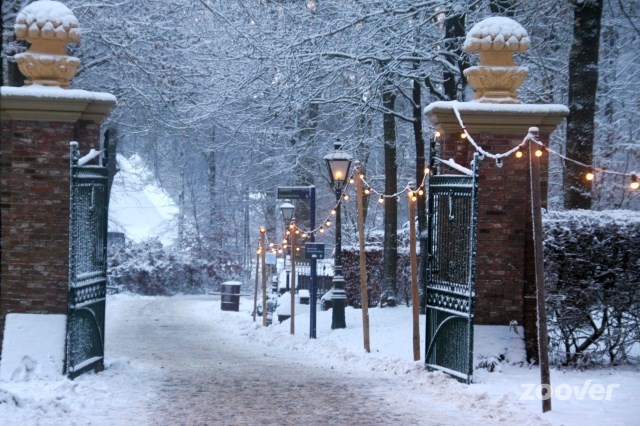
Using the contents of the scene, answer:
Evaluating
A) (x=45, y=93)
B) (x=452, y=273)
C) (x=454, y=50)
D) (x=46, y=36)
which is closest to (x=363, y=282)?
(x=452, y=273)

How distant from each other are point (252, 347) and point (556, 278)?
844 centimetres

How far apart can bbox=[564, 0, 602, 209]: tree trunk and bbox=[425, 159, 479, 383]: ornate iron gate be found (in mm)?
3185

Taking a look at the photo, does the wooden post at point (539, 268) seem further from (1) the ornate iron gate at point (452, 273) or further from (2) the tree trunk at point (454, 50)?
(2) the tree trunk at point (454, 50)

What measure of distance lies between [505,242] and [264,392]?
3.52 meters

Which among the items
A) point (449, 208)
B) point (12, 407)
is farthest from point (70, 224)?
point (449, 208)

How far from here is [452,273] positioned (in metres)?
11.0

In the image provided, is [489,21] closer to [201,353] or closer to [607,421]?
[607,421]

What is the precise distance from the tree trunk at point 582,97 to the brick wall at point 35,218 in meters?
7.31

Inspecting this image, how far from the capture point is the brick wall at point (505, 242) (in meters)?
11.2

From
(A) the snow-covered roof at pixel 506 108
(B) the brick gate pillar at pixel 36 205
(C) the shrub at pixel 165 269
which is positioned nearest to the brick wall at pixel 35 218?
(B) the brick gate pillar at pixel 36 205

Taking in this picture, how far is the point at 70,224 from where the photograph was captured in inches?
416

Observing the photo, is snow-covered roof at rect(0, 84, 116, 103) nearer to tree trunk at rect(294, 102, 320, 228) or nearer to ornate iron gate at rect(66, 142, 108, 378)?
ornate iron gate at rect(66, 142, 108, 378)

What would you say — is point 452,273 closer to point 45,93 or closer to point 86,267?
point 86,267

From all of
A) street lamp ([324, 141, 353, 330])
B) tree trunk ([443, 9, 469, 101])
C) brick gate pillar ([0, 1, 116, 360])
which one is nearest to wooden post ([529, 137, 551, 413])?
brick gate pillar ([0, 1, 116, 360])
